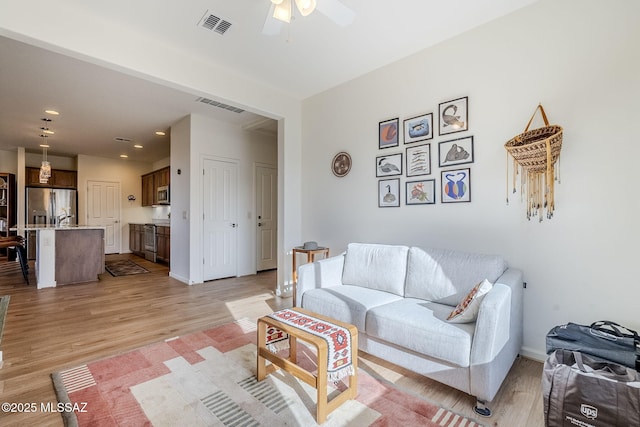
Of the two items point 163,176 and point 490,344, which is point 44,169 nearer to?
point 163,176

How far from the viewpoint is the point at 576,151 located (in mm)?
2182

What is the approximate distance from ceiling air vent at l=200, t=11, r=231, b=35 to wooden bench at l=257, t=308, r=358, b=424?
98.7 inches

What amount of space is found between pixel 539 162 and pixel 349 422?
2.17 m

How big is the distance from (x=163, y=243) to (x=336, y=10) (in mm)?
6016

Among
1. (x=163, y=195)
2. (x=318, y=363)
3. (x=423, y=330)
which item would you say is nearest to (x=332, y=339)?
(x=318, y=363)

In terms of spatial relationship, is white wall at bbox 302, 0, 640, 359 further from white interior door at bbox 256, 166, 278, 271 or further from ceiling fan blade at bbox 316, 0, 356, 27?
white interior door at bbox 256, 166, 278, 271

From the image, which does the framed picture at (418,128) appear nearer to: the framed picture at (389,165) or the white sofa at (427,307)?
the framed picture at (389,165)

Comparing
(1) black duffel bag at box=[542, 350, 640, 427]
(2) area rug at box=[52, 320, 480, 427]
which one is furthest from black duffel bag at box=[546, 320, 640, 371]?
(2) area rug at box=[52, 320, 480, 427]

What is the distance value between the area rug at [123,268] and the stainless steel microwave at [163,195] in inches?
60.4

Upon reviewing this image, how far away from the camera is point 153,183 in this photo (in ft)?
25.2

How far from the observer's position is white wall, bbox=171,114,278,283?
4801mm

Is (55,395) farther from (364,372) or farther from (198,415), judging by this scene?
(364,372)

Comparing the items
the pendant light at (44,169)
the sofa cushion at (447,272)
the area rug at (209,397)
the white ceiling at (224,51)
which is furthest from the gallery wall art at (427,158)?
the pendant light at (44,169)

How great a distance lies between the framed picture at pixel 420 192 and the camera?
2.93m
